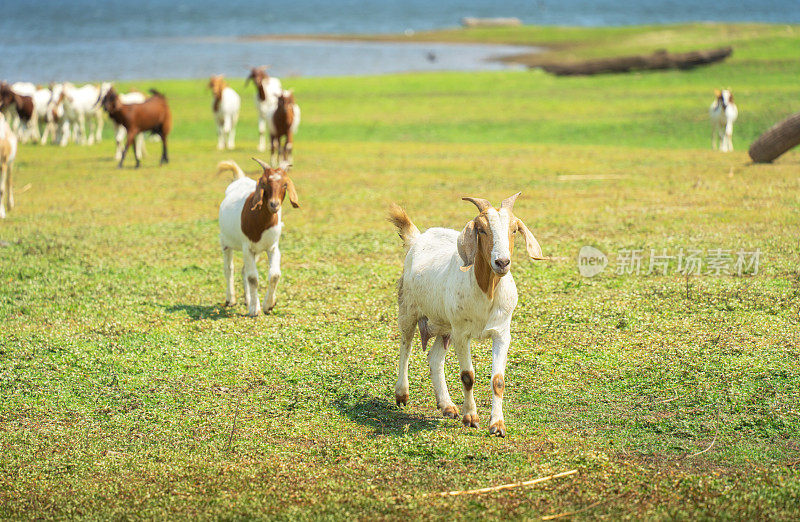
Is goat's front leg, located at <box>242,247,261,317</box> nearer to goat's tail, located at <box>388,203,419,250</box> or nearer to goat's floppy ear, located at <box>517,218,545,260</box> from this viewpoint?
goat's tail, located at <box>388,203,419,250</box>

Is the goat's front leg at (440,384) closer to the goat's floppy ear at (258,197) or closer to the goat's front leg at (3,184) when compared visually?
the goat's floppy ear at (258,197)

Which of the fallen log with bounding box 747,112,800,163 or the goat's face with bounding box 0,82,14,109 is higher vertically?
the fallen log with bounding box 747,112,800,163

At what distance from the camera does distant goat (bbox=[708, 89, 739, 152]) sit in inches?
977

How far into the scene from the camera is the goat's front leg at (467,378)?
23.1 feet

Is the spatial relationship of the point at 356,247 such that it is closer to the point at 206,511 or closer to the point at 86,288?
the point at 86,288

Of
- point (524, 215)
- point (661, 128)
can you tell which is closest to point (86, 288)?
point (524, 215)

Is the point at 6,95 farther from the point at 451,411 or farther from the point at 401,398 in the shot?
the point at 451,411

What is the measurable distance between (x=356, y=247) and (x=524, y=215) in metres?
3.72

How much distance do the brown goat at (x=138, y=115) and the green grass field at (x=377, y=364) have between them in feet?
11.8

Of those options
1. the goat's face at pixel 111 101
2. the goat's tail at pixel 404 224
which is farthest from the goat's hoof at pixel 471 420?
the goat's face at pixel 111 101

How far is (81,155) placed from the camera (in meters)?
27.8

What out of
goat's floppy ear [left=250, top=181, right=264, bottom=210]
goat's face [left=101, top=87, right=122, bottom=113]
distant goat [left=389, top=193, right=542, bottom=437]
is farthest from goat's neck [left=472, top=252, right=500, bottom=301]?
goat's face [left=101, top=87, right=122, bottom=113]

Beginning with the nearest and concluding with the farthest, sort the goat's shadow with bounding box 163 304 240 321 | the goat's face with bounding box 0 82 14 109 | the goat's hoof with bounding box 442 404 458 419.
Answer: the goat's hoof with bounding box 442 404 458 419, the goat's shadow with bounding box 163 304 240 321, the goat's face with bounding box 0 82 14 109

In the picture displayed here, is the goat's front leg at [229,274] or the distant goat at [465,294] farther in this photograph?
the goat's front leg at [229,274]
